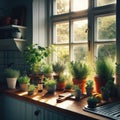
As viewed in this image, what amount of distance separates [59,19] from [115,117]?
5.69ft

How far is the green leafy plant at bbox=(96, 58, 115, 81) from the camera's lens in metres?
2.29

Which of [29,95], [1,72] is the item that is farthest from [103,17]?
[1,72]

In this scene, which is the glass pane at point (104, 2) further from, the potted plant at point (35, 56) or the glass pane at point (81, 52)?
the potted plant at point (35, 56)

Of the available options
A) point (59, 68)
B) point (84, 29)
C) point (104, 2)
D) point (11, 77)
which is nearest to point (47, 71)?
point (59, 68)

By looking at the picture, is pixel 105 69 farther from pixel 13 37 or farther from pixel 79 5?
pixel 13 37

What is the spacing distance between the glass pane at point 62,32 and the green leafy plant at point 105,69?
76 centimetres

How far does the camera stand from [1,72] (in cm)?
331

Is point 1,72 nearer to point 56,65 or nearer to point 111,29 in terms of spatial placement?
point 56,65

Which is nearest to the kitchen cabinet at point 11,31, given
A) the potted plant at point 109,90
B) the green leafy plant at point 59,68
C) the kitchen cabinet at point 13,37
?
the kitchen cabinet at point 13,37

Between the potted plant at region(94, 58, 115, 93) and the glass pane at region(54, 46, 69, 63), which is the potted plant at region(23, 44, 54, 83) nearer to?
the glass pane at region(54, 46, 69, 63)

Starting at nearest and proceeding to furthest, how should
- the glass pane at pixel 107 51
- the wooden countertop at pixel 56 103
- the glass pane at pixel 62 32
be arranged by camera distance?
the wooden countertop at pixel 56 103 < the glass pane at pixel 107 51 < the glass pane at pixel 62 32

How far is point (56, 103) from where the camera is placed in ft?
6.76

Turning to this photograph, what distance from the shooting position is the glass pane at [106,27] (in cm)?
245

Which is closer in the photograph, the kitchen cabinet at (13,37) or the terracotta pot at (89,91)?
the terracotta pot at (89,91)
